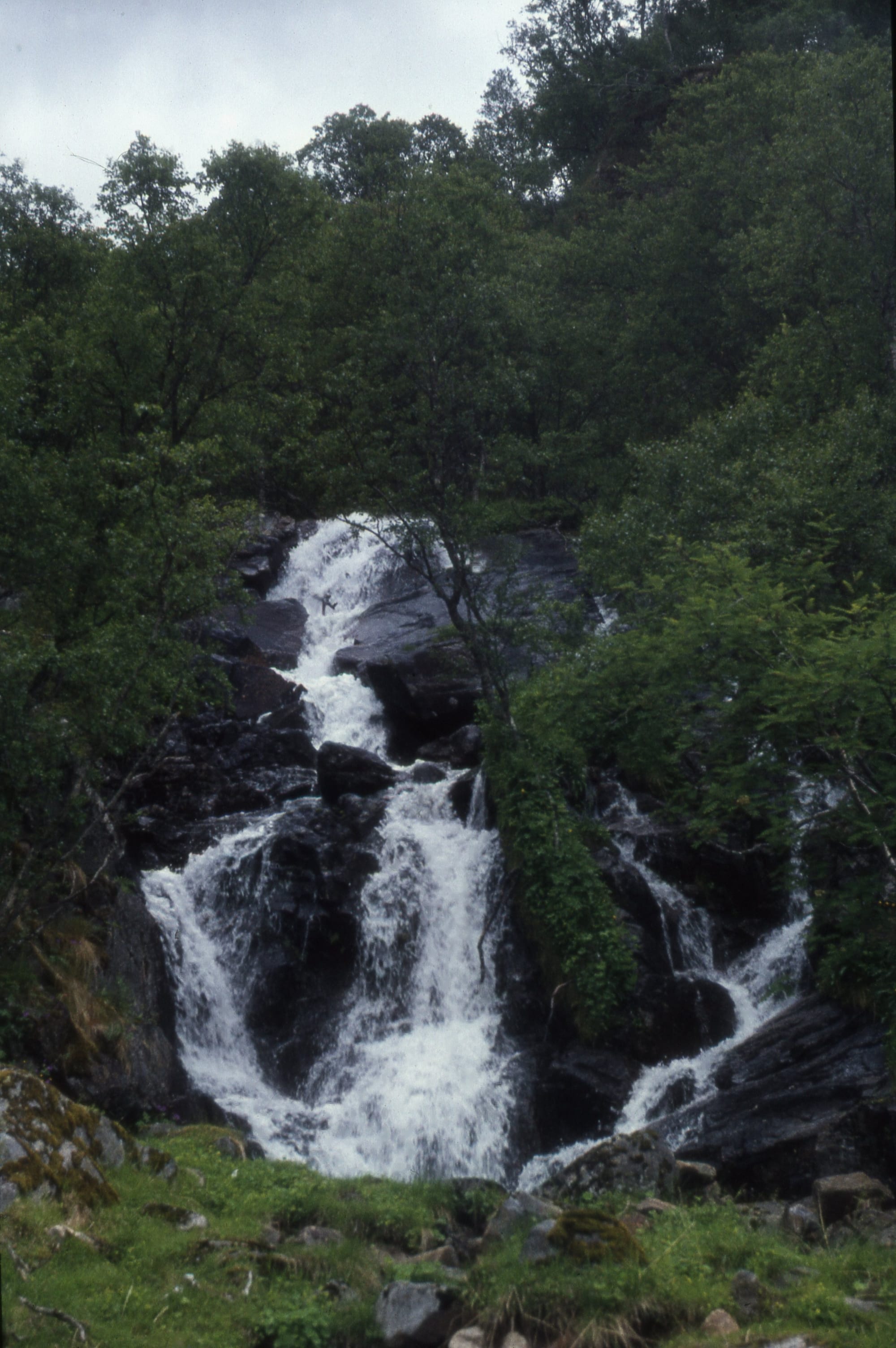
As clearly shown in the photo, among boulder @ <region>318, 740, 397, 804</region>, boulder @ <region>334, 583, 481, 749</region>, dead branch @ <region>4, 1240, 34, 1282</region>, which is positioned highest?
boulder @ <region>334, 583, 481, 749</region>

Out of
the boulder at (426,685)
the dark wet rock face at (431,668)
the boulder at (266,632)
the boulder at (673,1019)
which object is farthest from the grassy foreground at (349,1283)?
the boulder at (266,632)

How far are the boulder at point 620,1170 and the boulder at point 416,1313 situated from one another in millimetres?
2882

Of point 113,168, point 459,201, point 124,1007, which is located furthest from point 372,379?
point 124,1007

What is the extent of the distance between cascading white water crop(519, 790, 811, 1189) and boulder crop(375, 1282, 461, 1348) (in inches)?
225

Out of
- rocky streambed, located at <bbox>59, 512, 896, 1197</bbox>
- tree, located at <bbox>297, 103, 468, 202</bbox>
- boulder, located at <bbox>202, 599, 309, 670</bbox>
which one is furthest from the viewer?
tree, located at <bbox>297, 103, 468, 202</bbox>

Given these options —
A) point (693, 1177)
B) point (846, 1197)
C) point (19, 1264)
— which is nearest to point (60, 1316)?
point (19, 1264)

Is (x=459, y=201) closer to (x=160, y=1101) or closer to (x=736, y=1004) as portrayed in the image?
(x=736, y=1004)

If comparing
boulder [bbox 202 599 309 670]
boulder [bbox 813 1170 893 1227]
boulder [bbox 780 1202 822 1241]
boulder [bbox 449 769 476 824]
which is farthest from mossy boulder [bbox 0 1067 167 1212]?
boulder [bbox 202 599 309 670]

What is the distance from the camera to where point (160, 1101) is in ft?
36.8

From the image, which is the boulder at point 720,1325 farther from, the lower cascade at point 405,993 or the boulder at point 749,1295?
the lower cascade at point 405,993

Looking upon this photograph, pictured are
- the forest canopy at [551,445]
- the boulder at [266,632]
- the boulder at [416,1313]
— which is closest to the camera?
the boulder at [416,1313]

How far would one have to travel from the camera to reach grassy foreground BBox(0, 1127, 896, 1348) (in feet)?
17.8

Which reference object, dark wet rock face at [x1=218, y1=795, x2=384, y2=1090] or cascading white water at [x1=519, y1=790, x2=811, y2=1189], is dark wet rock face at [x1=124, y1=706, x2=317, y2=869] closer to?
dark wet rock face at [x1=218, y1=795, x2=384, y2=1090]

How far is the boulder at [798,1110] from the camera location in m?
9.88
